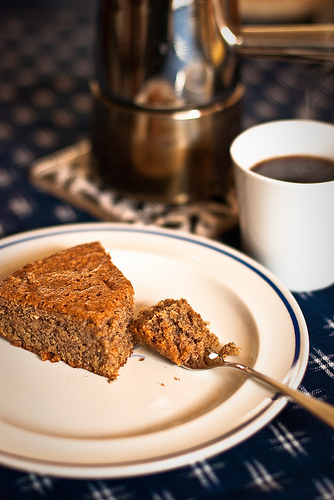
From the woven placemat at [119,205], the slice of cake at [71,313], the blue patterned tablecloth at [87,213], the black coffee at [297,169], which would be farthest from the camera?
the woven placemat at [119,205]

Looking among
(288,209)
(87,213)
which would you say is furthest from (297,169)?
(87,213)

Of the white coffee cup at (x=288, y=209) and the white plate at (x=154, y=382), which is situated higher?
the white coffee cup at (x=288, y=209)

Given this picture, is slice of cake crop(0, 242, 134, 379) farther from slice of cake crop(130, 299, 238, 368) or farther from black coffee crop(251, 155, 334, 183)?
black coffee crop(251, 155, 334, 183)

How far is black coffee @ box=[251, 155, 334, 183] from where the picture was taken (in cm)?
85

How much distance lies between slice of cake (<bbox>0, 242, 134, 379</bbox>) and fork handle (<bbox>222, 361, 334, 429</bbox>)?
16cm

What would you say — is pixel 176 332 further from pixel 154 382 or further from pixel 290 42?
pixel 290 42

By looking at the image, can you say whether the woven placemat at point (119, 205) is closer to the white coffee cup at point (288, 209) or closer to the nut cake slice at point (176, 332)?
the white coffee cup at point (288, 209)

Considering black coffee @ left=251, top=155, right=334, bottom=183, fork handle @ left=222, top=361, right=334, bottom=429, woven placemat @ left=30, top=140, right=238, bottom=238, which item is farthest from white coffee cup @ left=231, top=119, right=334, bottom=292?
fork handle @ left=222, top=361, right=334, bottom=429

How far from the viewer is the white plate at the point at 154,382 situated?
0.56m

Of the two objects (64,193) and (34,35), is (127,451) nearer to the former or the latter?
(64,193)

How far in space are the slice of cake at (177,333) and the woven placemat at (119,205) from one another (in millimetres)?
268

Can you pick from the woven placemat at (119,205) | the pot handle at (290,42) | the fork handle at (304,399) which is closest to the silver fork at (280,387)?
the fork handle at (304,399)

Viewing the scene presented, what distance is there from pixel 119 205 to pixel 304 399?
1.83 feet

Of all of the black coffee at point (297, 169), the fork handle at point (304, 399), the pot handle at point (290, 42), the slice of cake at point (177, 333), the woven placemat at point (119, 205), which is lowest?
the woven placemat at point (119, 205)
